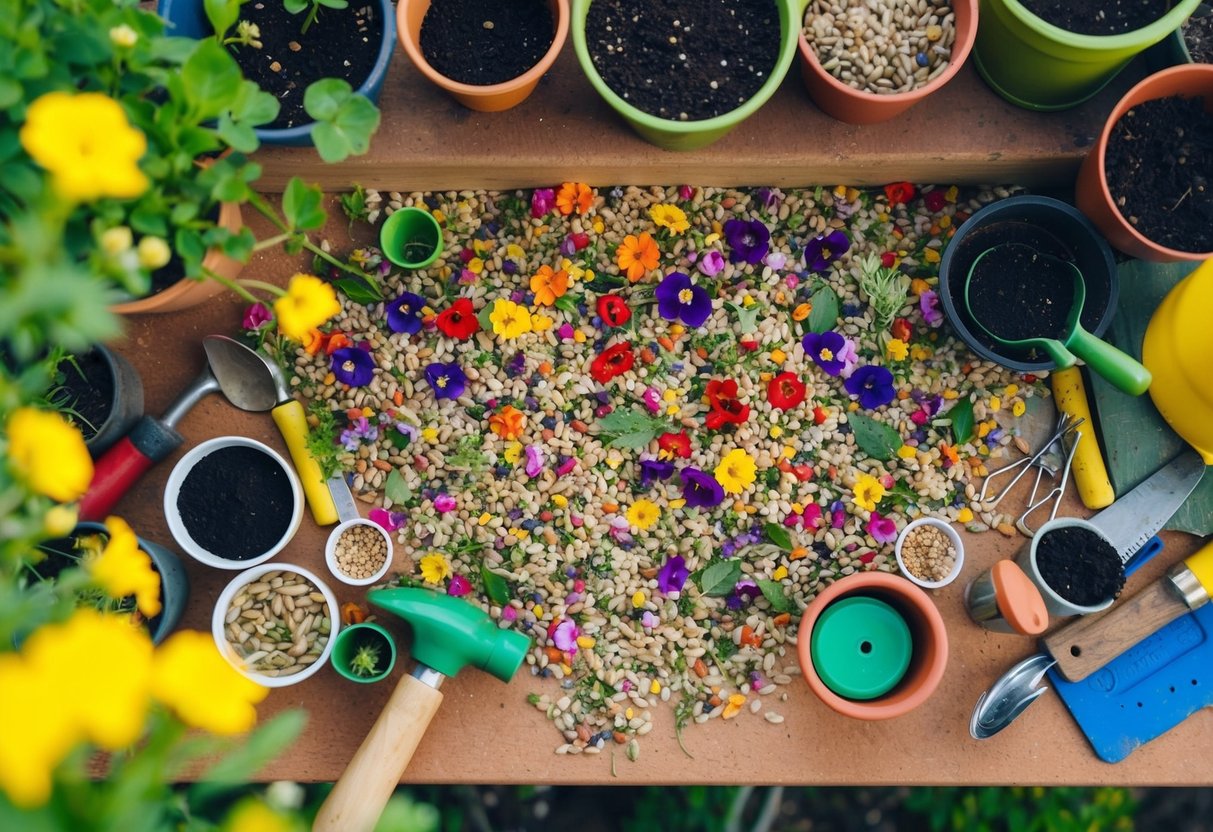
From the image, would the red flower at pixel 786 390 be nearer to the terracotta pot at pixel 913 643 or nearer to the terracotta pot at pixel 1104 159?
the terracotta pot at pixel 913 643

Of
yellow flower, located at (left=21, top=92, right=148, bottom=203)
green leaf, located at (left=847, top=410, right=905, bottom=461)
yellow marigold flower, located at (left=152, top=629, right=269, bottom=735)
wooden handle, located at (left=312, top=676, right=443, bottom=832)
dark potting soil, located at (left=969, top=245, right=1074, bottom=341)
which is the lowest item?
wooden handle, located at (left=312, top=676, right=443, bottom=832)

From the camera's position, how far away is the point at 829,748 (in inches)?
49.3

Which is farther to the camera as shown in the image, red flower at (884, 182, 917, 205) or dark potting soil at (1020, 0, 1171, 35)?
red flower at (884, 182, 917, 205)

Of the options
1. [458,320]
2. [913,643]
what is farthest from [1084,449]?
[458,320]

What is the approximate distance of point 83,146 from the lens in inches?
25.9

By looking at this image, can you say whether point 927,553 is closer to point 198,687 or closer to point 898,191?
point 898,191

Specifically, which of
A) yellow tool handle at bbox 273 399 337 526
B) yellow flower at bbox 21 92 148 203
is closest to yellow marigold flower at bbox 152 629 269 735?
yellow flower at bbox 21 92 148 203

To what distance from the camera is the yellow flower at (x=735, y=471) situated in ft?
4.03

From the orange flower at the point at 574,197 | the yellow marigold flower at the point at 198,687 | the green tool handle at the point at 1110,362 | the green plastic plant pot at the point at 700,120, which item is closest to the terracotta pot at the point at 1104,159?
the green tool handle at the point at 1110,362

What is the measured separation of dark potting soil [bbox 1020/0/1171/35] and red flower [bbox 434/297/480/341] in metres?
0.75

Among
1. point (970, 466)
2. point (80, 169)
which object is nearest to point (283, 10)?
point (80, 169)

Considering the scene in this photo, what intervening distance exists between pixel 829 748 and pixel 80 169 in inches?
41.3

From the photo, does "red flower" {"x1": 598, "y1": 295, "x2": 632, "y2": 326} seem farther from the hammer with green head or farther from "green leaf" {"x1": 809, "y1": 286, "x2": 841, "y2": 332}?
the hammer with green head

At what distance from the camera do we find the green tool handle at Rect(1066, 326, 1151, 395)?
1.09 meters
